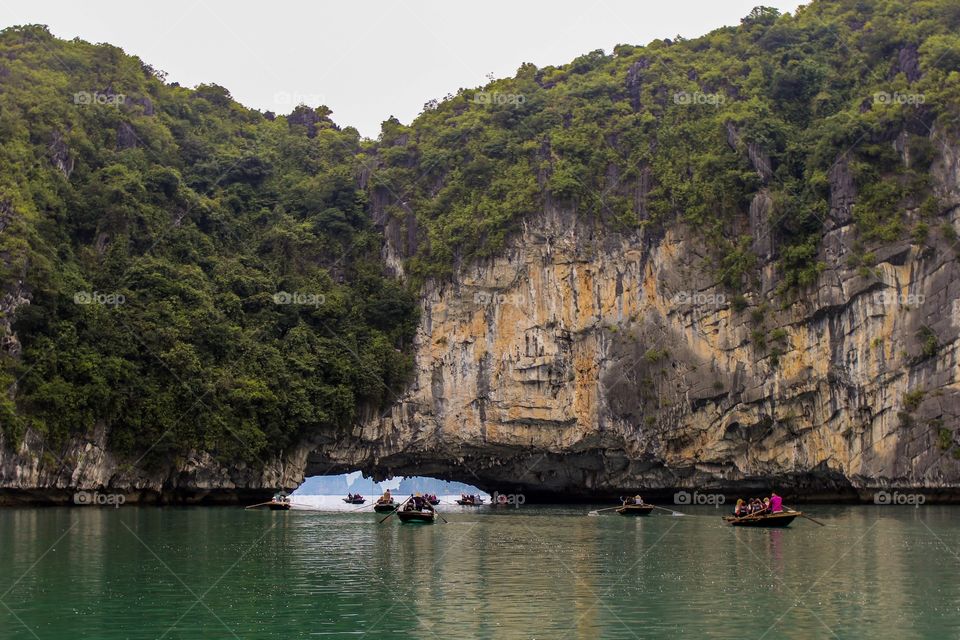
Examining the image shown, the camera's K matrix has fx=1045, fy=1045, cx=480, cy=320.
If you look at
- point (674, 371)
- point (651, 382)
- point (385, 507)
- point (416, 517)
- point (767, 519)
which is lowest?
point (385, 507)

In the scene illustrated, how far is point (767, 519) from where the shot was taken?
98.3ft

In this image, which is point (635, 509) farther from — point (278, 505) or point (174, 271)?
point (174, 271)

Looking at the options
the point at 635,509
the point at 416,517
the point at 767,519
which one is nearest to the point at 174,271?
the point at 416,517

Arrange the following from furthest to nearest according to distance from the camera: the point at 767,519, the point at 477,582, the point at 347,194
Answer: the point at 347,194 < the point at 767,519 < the point at 477,582

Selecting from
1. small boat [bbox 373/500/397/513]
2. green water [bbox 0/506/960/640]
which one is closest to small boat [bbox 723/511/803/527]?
green water [bbox 0/506/960/640]

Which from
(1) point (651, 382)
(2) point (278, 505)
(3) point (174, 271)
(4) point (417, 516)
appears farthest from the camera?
(1) point (651, 382)

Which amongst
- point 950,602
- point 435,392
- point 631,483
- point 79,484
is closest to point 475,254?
point 435,392

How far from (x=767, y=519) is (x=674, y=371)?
17254mm

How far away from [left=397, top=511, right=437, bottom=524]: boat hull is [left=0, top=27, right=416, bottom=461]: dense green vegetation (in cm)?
1289

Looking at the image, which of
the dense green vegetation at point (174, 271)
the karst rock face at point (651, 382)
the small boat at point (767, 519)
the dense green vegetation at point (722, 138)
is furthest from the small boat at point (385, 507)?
the small boat at point (767, 519)

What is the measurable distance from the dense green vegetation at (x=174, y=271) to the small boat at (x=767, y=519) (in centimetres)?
2145

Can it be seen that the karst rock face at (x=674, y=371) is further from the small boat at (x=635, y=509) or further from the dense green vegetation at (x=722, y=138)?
the small boat at (x=635, y=509)

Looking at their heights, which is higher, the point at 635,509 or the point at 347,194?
the point at 347,194

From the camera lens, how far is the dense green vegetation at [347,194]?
42750mm
